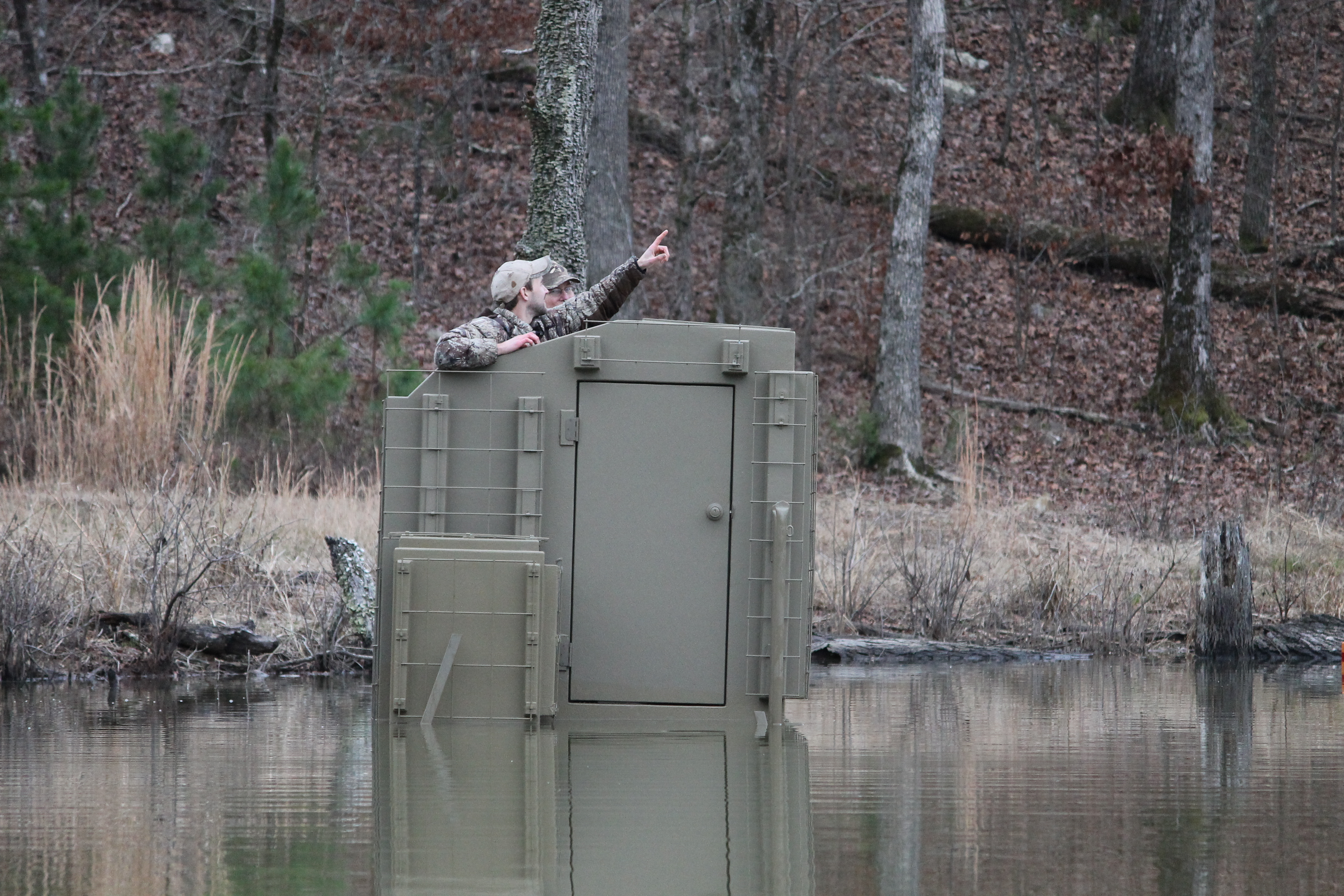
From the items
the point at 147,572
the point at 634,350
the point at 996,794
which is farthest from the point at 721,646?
the point at 147,572

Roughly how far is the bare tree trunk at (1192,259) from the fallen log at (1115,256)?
2.93m

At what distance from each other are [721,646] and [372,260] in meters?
18.1

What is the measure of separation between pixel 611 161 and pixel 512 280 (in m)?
12.2

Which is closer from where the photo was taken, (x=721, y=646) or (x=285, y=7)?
(x=721, y=646)

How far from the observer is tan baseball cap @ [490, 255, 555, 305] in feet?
24.6

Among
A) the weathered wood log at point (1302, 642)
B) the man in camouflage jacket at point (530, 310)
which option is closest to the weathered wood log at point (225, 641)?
the man in camouflage jacket at point (530, 310)

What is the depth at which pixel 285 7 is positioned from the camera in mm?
26375

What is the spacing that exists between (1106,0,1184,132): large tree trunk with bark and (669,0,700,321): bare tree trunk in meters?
10.2

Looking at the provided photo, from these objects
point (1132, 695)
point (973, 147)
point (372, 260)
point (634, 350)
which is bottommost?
point (1132, 695)

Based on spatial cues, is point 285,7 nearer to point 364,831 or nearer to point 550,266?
point 550,266

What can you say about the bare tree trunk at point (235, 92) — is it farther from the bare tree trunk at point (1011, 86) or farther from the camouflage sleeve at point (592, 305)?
the camouflage sleeve at point (592, 305)

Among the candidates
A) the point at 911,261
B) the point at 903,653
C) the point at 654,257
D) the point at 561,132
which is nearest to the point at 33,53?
the point at 911,261

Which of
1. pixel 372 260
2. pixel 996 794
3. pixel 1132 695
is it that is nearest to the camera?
pixel 996 794

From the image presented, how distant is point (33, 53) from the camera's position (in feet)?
81.6
